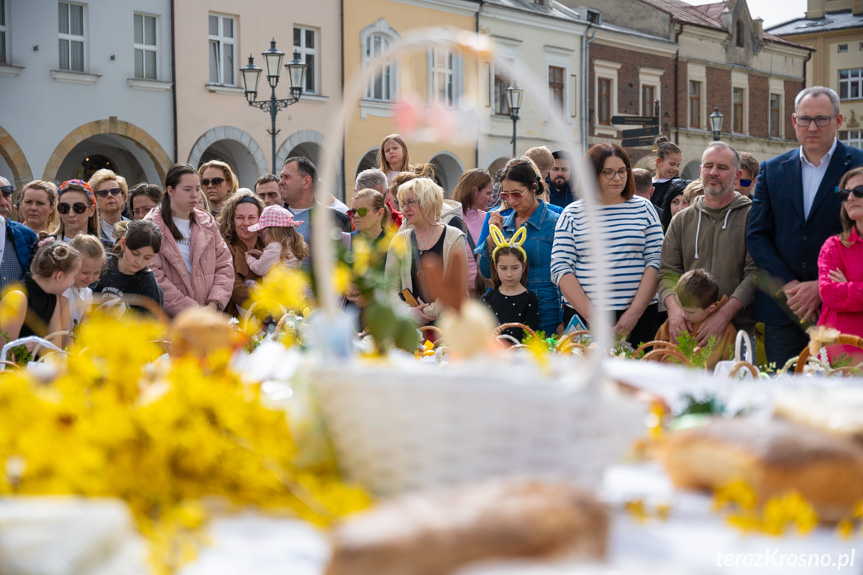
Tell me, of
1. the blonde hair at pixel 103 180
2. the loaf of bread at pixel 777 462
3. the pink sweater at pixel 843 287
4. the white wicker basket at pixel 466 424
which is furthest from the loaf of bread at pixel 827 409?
the blonde hair at pixel 103 180

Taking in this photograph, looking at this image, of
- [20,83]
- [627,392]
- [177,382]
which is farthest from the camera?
[20,83]

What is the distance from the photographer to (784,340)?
468 centimetres

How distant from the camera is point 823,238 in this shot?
4676mm

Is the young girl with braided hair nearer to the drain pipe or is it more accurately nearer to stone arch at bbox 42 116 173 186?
stone arch at bbox 42 116 173 186

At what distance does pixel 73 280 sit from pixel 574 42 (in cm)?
2360

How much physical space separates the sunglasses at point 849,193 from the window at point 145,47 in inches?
619

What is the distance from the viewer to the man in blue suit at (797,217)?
184 inches

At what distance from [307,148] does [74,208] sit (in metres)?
15.5

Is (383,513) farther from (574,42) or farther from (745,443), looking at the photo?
(574,42)

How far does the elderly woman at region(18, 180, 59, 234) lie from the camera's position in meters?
5.88

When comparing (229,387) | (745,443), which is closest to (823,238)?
(745,443)

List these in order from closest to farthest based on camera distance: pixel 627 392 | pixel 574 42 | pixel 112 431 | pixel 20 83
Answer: pixel 112 431 → pixel 627 392 → pixel 20 83 → pixel 574 42

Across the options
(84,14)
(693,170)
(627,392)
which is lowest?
(627,392)

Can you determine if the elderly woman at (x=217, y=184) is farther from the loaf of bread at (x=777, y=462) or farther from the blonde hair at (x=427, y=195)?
the loaf of bread at (x=777, y=462)
